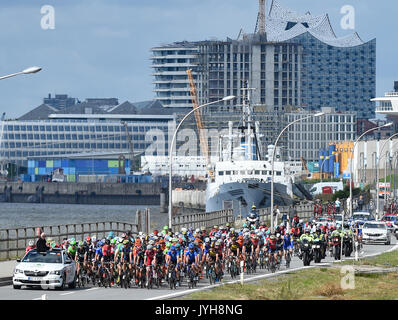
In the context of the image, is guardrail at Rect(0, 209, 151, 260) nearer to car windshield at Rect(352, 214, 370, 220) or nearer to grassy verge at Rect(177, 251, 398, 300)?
grassy verge at Rect(177, 251, 398, 300)

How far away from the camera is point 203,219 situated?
73.9 meters

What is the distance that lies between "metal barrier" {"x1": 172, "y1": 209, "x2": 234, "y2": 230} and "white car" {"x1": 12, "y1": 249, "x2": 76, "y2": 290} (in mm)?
29816

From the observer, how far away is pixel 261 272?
151ft

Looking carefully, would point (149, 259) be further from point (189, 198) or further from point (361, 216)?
point (189, 198)

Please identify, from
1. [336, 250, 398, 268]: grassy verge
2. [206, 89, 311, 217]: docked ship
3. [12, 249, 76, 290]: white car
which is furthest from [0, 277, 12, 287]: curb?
[206, 89, 311, 217]: docked ship

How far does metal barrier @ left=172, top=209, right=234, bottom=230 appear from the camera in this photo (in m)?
70.0

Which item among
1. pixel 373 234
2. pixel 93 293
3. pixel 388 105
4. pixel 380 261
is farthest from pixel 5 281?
pixel 388 105

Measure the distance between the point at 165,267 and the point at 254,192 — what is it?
73328 mm

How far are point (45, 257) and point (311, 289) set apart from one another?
8680mm

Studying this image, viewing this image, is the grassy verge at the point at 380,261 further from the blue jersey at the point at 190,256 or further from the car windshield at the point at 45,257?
the car windshield at the point at 45,257

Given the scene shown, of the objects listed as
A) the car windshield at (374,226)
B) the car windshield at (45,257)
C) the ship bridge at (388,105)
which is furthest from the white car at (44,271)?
the ship bridge at (388,105)

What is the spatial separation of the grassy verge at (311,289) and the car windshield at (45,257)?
5240mm
